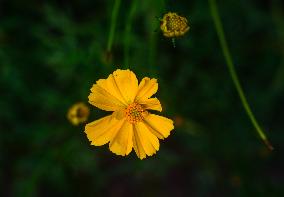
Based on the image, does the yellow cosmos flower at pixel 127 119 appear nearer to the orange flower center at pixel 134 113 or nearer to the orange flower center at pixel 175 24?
the orange flower center at pixel 134 113

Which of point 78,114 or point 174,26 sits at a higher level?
point 174,26

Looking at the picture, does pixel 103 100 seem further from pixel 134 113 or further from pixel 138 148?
pixel 138 148

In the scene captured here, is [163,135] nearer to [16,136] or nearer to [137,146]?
[137,146]

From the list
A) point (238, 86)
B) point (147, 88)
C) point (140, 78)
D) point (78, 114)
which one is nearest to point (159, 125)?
point (147, 88)

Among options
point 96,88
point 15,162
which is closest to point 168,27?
point 96,88

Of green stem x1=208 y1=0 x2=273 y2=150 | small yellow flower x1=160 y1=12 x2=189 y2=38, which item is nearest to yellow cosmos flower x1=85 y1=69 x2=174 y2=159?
small yellow flower x1=160 y1=12 x2=189 y2=38

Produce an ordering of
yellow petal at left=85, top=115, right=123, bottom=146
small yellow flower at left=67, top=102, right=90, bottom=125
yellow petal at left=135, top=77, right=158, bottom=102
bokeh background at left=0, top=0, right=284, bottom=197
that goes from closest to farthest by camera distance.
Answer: yellow petal at left=135, top=77, right=158, bottom=102 < yellow petal at left=85, top=115, right=123, bottom=146 < small yellow flower at left=67, top=102, right=90, bottom=125 < bokeh background at left=0, top=0, right=284, bottom=197

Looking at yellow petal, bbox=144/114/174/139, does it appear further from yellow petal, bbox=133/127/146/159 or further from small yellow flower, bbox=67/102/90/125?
small yellow flower, bbox=67/102/90/125
